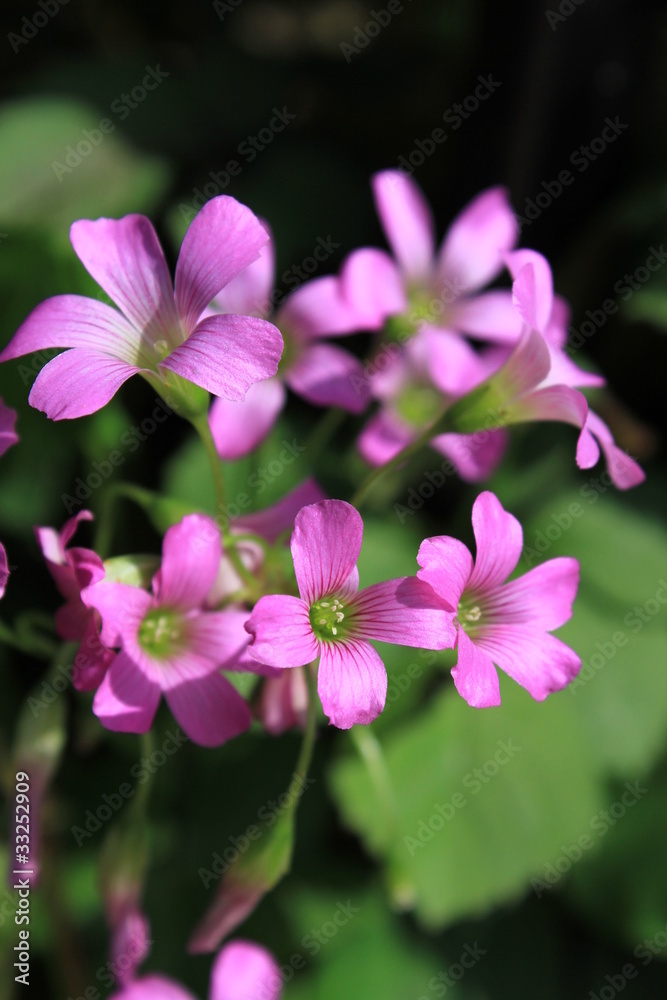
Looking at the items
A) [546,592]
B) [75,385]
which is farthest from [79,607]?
[546,592]

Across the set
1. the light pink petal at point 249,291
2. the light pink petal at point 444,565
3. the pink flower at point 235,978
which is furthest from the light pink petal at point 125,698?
the light pink petal at point 249,291

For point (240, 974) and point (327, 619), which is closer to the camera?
point (327, 619)

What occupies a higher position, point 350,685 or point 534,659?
point 350,685

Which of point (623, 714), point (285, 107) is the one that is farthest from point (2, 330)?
point (623, 714)

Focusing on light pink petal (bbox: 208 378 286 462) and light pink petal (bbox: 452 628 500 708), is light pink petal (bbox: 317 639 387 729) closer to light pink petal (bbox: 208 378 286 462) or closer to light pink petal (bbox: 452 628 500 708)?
light pink petal (bbox: 452 628 500 708)

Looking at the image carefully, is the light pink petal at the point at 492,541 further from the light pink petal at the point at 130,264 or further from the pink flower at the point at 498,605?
the light pink petal at the point at 130,264

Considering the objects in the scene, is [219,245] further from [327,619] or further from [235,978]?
[235,978]

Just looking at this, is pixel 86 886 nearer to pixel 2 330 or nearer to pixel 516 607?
pixel 2 330
